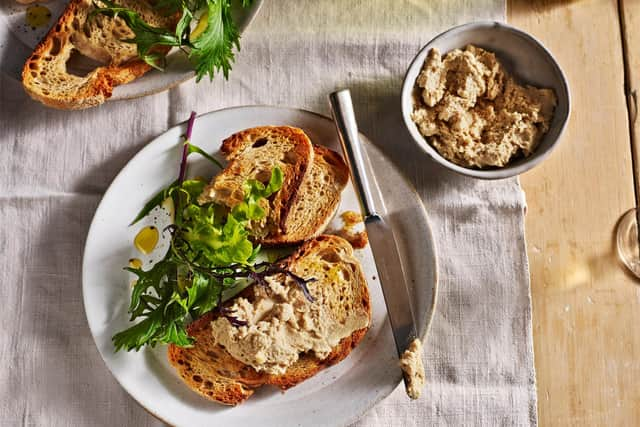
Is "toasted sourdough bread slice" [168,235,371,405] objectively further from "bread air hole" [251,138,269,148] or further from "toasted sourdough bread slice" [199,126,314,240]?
"bread air hole" [251,138,269,148]

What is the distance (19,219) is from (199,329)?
68 centimetres

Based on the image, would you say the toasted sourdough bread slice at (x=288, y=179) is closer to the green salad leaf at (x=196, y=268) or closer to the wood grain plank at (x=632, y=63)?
the green salad leaf at (x=196, y=268)

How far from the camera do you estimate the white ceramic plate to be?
2150 millimetres

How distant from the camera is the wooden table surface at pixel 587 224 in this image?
2131 mm

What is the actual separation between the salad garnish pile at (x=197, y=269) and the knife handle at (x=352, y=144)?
22 cm

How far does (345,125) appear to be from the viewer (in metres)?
2.08

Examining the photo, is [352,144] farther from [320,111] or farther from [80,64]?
[80,64]

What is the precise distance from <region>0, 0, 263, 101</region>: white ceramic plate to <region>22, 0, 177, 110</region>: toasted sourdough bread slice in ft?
0.12

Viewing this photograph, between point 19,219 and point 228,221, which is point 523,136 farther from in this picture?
point 19,219

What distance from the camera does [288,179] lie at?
2.05 m

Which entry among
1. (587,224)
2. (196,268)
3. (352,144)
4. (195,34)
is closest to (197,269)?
(196,268)

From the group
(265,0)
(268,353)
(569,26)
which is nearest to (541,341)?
(268,353)

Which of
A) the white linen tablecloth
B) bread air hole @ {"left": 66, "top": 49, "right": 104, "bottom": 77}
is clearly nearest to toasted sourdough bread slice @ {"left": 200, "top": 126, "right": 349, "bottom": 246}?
the white linen tablecloth

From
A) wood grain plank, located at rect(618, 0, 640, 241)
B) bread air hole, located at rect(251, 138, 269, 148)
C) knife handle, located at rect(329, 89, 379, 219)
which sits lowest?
bread air hole, located at rect(251, 138, 269, 148)
